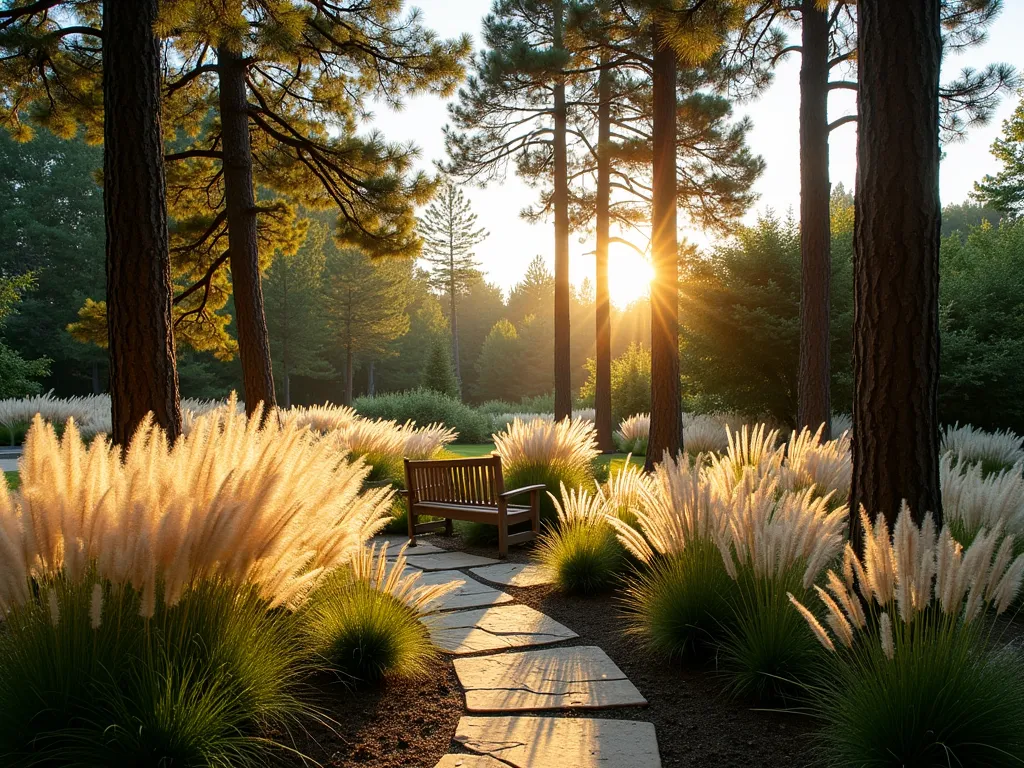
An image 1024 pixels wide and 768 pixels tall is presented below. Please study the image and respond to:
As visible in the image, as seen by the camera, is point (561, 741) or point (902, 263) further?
point (902, 263)

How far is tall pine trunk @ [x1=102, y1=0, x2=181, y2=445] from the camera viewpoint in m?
4.20

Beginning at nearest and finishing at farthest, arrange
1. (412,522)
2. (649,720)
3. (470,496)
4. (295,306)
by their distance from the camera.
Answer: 1. (649,720)
2. (470,496)
3. (412,522)
4. (295,306)

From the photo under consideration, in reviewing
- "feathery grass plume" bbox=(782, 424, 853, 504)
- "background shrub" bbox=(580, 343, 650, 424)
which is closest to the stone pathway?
"feathery grass plume" bbox=(782, 424, 853, 504)

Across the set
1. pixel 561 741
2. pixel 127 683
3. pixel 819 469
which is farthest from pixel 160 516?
pixel 819 469

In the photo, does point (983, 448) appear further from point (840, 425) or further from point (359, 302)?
point (359, 302)

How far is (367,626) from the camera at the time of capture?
113 inches

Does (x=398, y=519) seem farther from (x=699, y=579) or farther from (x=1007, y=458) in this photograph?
(x=1007, y=458)

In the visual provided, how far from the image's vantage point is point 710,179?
43.1 feet

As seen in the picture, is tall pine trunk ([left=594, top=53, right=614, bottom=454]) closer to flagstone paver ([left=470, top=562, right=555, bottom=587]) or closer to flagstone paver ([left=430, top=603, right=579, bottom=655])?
flagstone paver ([left=470, top=562, right=555, bottom=587])

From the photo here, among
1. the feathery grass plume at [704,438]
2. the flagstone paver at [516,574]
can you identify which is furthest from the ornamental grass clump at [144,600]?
the feathery grass plume at [704,438]

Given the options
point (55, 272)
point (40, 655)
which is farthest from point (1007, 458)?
point (55, 272)

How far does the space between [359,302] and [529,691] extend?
35638 millimetres

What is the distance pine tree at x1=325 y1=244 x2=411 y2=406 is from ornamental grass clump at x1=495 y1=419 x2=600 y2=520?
98.9ft

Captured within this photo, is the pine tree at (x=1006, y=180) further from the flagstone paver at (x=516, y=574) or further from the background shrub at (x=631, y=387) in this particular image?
the flagstone paver at (x=516, y=574)
